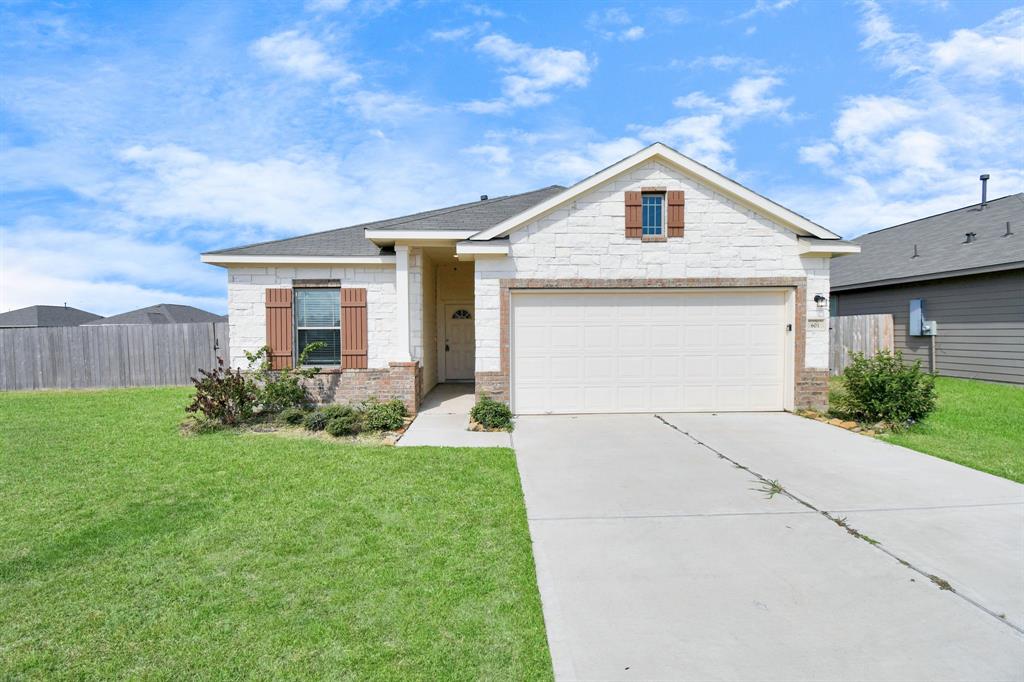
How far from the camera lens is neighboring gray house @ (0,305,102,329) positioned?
2492 cm

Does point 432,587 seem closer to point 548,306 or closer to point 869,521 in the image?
point 869,521

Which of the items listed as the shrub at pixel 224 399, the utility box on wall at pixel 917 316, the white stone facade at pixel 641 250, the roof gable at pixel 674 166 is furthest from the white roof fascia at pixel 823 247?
the shrub at pixel 224 399

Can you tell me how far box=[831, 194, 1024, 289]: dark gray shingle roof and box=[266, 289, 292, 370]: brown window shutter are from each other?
15.6 metres

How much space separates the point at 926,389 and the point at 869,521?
5.23 meters

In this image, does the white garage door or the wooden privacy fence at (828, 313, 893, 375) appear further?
the wooden privacy fence at (828, 313, 893, 375)

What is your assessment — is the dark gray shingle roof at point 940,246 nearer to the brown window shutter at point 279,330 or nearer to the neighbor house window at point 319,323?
the neighbor house window at point 319,323

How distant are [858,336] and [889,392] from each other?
7.66m

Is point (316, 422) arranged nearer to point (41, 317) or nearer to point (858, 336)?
point (858, 336)

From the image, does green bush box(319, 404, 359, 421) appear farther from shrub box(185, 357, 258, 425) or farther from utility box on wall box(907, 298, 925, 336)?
utility box on wall box(907, 298, 925, 336)

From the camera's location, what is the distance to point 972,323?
13016mm

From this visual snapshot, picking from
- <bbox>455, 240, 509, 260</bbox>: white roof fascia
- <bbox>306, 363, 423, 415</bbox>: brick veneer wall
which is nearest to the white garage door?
<bbox>455, 240, 509, 260</bbox>: white roof fascia

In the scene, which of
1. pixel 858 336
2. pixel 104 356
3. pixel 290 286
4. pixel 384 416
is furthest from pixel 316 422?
pixel 858 336

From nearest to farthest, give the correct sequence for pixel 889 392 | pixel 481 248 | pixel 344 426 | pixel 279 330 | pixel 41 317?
pixel 344 426, pixel 889 392, pixel 481 248, pixel 279 330, pixel 41 317

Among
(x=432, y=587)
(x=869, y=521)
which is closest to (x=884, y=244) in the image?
(x=869, y=521)
